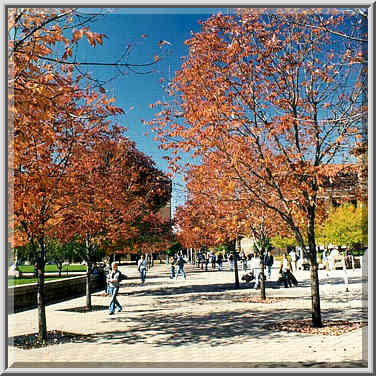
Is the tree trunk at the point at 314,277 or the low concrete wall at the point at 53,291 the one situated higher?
the tree trunk at the point at 314,277

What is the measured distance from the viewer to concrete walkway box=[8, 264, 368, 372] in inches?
308

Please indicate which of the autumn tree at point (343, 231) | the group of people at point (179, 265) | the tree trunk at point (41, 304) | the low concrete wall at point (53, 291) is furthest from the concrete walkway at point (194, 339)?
the autumn tree at point (343, 231)

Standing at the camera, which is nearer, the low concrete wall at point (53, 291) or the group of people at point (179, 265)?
the low concrete wall at point (53, 291)

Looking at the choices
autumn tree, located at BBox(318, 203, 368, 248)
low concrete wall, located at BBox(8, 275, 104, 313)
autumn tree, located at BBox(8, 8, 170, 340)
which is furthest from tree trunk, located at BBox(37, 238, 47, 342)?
autumn tree, located at BBox(318, 203, 368, 248)

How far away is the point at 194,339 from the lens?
1004 cm

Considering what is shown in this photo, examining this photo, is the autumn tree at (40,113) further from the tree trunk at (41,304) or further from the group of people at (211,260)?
the group of people at (211,260)

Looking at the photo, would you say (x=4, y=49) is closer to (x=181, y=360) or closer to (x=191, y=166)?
(x=181, y=360)

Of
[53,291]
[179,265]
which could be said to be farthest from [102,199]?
[179,265]

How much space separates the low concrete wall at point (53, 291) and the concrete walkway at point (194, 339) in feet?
1.68

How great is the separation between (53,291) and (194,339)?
38.5 feet

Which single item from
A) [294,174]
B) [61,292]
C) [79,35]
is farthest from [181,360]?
[61,292]

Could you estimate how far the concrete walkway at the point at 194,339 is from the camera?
782cm

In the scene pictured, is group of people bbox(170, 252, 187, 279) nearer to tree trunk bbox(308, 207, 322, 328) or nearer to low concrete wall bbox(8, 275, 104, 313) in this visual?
low concrete wall bbox(8, 275, 104, 313)

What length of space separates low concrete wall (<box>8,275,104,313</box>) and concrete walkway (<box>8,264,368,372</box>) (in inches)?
20.2
